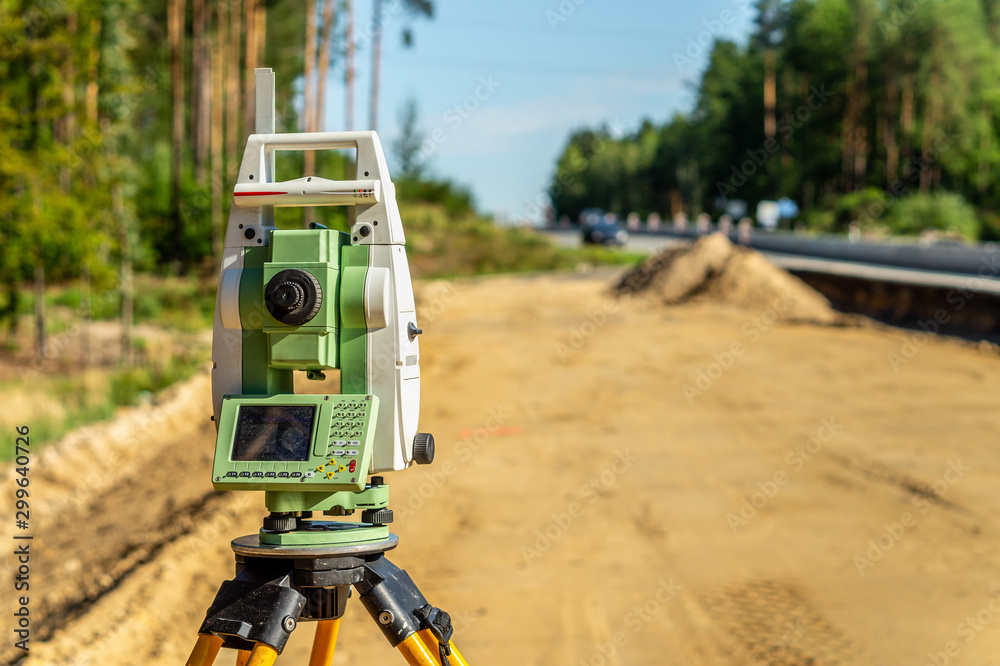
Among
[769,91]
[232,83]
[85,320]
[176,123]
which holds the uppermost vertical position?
[769,91]

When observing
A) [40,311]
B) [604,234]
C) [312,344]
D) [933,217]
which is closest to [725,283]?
[40,311]

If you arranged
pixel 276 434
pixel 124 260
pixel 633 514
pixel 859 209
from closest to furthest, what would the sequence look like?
1. pixel 276 434
2. pixel 633 514
3. pixel 124 260
4. pixel 859 209

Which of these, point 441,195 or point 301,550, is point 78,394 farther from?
point 441,195

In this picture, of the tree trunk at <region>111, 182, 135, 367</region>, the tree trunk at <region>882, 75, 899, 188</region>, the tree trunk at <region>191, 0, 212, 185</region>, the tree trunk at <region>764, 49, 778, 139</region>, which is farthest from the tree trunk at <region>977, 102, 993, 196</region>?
the tree trunk at <region>111, 182, 135, 367</region>

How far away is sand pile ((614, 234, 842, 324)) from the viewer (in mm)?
18594

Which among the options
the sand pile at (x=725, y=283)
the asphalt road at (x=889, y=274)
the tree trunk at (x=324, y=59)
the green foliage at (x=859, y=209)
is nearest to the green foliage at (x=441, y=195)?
the tree trunk at (x=324, y=59)

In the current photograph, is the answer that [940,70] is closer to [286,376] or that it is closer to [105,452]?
[105,452]

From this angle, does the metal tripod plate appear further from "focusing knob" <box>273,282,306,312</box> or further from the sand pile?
the sand pile

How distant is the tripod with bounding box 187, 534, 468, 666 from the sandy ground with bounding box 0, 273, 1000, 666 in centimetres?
366

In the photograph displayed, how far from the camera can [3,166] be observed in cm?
1301

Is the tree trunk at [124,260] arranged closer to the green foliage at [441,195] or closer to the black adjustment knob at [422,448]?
the black adjustment knob at [422,448]

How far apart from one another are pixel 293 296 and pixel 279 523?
A: 53 centimetres

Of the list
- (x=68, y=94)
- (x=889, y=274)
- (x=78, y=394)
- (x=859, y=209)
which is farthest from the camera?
(x=859, y=209)

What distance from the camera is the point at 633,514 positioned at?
8133 millimetres
